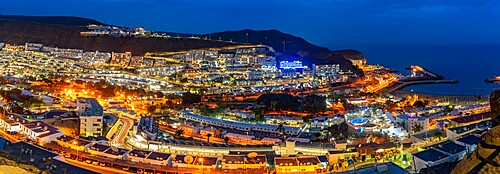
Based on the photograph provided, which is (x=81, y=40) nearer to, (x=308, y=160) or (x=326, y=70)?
(x=326, y=70)

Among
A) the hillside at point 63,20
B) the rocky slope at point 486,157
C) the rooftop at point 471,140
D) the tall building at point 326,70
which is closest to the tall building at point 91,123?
the rooftop at point 471,140

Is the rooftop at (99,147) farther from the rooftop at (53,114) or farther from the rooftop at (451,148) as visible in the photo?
the rooftop at (451,148)

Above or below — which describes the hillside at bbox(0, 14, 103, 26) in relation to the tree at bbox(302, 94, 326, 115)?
above

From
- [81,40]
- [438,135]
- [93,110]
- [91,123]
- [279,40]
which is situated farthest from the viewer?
[279,40]

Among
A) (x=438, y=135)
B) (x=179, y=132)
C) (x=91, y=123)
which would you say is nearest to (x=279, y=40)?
(x=179, y=132)

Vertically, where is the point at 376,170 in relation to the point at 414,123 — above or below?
below

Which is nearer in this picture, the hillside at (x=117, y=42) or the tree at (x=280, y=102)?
the tree at (x=280, y=102)

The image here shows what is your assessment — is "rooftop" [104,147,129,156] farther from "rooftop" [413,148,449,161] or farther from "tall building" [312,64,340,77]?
"tall building" [312,64,340,77]

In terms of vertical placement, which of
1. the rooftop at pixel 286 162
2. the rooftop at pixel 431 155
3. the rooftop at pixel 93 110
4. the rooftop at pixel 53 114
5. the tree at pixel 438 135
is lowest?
the rooftop at pixel 286 162

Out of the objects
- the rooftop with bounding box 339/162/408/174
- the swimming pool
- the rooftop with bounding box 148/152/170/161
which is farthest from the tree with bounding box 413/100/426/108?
the rooftop with bounding box 148/152/170/161
